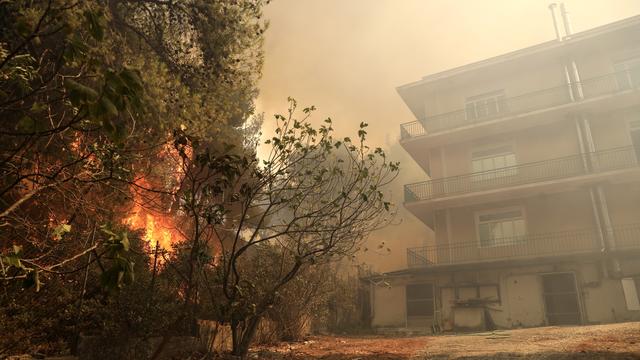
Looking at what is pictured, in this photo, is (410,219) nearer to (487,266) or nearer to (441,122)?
(441,122)

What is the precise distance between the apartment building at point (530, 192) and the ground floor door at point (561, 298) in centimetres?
4

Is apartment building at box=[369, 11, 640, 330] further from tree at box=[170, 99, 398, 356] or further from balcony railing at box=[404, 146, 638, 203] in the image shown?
tree at box=[170, 99, 398, 356]

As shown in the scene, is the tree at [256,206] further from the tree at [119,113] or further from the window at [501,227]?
the window at [501,227]

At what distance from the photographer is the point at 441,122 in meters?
22.8

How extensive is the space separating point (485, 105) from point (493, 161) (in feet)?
10.0

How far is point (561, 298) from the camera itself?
17781mm

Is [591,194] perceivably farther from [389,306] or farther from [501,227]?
[389,306]

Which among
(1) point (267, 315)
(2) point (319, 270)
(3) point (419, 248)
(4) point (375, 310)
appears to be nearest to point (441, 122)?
(3) point (419, 248)

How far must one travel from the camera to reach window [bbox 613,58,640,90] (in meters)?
18.9

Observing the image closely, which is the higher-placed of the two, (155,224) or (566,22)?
(566,22)

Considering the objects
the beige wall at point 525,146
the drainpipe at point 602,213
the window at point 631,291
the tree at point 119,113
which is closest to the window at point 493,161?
the beige wall at point 525,146

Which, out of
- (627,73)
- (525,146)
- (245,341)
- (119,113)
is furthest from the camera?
(525,146)

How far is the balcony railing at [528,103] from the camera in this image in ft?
63.5

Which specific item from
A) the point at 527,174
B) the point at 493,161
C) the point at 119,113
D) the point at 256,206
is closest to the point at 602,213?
the point at 527,174
